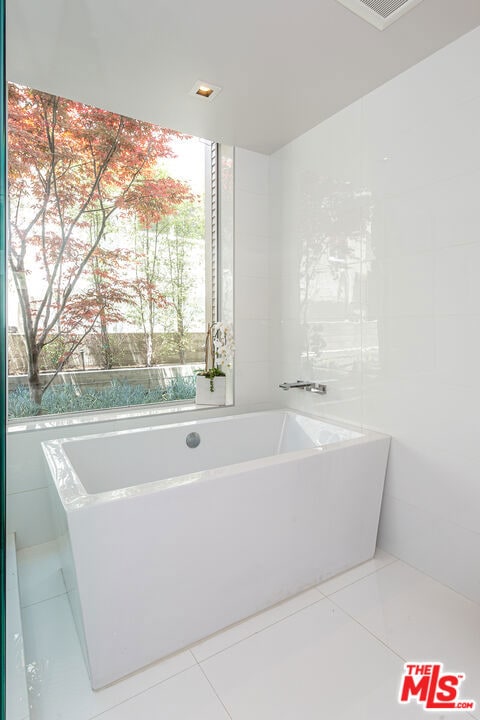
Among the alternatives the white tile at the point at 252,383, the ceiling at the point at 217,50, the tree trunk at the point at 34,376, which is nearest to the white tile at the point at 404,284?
the ceiling at the point at 217,50

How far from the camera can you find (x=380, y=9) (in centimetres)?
158

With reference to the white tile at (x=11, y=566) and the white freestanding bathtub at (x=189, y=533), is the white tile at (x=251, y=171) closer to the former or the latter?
the white freestanding bathtub at (x=189, y=533)

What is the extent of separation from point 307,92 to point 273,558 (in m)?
2.35

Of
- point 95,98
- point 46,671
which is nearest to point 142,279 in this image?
point 95,98

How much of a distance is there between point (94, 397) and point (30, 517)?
770mm

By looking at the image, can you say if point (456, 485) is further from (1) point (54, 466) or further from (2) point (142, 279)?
(2) point (142, 279)

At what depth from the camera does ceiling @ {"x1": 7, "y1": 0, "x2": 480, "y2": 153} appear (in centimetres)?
160

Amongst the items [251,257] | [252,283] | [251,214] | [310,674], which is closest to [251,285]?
[252,283]

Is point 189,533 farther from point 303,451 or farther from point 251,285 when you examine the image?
point 251,285

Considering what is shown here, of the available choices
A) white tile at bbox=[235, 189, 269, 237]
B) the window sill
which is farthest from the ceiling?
the window sill

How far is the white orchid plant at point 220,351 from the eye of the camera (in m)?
2.80

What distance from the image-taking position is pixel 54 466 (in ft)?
5.56

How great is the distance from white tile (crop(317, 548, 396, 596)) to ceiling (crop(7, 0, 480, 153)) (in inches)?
97.3

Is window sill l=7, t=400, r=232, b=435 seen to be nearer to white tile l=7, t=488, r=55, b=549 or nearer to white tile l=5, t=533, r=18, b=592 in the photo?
white tile l=7, t=488, r=55, b=549
